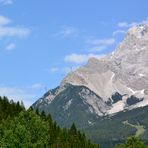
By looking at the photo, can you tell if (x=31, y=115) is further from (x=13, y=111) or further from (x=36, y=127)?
(x=13, y=111)

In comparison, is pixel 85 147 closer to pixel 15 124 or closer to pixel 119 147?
pixel 119 147

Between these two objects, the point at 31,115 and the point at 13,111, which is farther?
the point at 13,111

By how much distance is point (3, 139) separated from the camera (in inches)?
4761

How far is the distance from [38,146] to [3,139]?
870 cm

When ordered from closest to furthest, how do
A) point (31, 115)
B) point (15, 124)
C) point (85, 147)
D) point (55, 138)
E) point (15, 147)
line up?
point (15, 147)
point (15, 124)
point (31, 115)
point (55, 138)
point (85, 147)

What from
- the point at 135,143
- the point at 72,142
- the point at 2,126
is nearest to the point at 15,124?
the point at 2,126

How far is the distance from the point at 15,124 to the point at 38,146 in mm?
10835

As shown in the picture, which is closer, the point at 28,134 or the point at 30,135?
the point at 28,134

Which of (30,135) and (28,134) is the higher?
(30,135)

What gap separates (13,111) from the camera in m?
184

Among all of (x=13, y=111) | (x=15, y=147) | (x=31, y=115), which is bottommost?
(x=15, y=147)

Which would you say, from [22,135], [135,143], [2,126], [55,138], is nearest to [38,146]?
[22,135]

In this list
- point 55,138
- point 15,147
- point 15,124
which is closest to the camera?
point 15,147

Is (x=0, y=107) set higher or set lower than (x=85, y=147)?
higher
